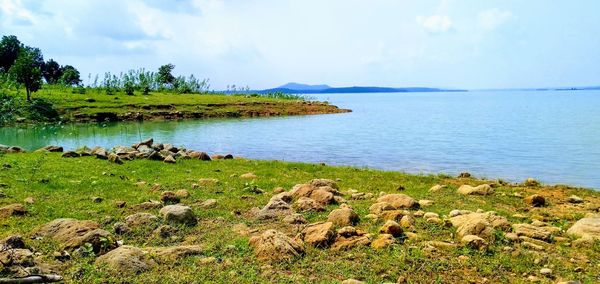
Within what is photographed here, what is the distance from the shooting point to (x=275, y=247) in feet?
33.2

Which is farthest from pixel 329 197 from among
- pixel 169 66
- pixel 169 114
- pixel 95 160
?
pixel 169 66

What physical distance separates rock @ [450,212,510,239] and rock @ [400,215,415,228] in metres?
1.06

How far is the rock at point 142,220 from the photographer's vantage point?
12.4m

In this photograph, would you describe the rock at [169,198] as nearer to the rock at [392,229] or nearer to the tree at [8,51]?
the rock at [392,229]

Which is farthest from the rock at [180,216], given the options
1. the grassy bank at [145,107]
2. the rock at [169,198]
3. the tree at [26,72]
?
the tree at [26,72]

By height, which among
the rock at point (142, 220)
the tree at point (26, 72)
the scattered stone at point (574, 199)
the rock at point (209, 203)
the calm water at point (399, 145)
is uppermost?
the tree at point (26, 72)

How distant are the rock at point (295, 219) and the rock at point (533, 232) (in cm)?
550

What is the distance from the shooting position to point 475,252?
1035 cm

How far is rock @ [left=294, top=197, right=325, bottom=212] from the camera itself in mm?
13977

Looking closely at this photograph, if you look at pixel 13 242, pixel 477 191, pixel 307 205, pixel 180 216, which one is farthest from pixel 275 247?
pixel 477 191

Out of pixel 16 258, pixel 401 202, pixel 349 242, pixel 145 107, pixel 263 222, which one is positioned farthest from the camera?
pixel 145 107

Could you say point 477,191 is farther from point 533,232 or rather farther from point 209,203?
point 209,203

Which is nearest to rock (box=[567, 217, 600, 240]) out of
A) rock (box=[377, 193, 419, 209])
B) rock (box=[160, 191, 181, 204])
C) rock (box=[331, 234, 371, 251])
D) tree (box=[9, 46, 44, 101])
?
rock (box=[377, 193, 419, 209])

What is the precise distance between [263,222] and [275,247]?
9.57ft
